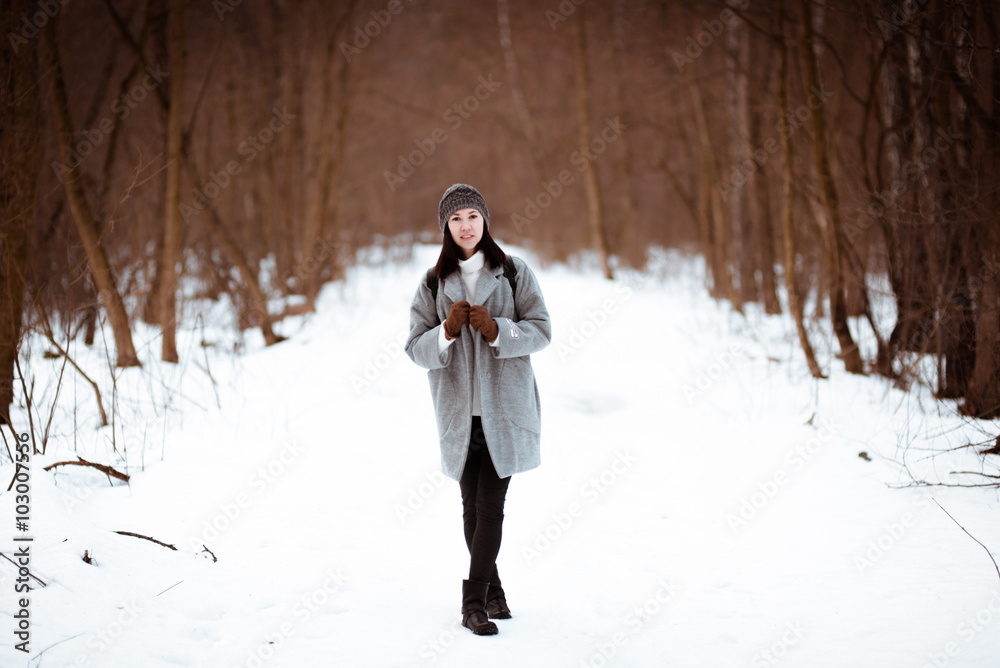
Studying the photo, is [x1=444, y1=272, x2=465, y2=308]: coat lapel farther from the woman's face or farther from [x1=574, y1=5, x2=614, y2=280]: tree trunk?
[x1=574, y1=5, x2=614, y2=280]: tree trunk

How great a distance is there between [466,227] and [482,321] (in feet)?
1.46

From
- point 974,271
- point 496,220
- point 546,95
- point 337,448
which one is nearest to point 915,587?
point 974,271

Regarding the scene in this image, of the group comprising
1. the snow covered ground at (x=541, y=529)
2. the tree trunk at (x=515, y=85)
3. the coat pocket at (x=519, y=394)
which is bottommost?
the snow covered ground at (x=541, y=529)

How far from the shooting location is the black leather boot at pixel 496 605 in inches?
111

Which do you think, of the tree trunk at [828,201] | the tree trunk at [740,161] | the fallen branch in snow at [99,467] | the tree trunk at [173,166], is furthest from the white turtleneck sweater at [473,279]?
the tree trunk at [740,161]

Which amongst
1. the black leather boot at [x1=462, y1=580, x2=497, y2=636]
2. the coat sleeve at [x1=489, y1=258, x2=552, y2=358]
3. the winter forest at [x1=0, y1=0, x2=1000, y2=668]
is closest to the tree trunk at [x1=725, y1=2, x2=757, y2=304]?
the winter forest at [x1=0, y1=0, x2=1000, y2=668]

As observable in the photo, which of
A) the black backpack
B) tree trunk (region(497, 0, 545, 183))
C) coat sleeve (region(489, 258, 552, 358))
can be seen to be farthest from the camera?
tree trunk (region(497, 0, 545, 183))

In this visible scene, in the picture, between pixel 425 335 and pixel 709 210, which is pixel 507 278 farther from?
pixel 709 210

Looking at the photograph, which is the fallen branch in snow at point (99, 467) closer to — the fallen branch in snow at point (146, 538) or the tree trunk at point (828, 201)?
the fallen branch in snow at point (146, 538)

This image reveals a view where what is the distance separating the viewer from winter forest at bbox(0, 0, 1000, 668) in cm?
270

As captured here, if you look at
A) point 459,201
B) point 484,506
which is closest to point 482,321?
point 459,201

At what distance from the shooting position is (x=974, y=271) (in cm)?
493

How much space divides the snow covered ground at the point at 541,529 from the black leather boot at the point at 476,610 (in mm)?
48

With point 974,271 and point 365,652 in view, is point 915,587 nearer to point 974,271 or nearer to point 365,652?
point 365,652
